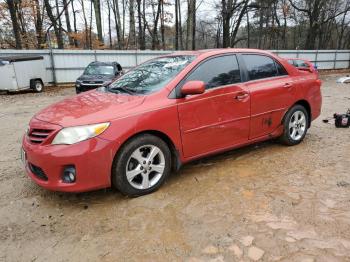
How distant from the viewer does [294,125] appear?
5277mm

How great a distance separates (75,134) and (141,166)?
31.6 inches

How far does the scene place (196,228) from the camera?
3035 mm

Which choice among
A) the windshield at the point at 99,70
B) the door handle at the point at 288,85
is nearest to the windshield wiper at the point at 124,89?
the door handle at the point at 288,85

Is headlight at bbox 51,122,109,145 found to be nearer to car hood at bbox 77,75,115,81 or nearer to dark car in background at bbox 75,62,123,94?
dark car in background at bbox 75,62,123,94

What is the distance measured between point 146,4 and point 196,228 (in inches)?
1249

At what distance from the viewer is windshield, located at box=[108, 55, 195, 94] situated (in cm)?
401

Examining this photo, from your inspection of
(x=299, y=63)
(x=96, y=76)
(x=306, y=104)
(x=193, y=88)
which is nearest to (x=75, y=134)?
(x=193, y=88)

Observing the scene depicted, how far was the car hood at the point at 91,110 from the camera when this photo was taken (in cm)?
336

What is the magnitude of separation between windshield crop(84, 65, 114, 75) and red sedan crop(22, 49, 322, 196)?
31.9 ft

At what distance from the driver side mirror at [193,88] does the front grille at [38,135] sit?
1542 mm

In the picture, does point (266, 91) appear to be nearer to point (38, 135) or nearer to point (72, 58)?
point (38, 135)

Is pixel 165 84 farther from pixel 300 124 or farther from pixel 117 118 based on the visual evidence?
pixel 300 124

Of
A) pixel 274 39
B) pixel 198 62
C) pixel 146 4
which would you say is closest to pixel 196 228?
pixel 198 62

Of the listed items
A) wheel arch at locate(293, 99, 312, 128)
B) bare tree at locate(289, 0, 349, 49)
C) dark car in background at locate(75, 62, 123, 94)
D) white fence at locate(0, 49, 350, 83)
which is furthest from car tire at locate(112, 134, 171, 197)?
bare tree at locate(289, 0, 349, 49)
